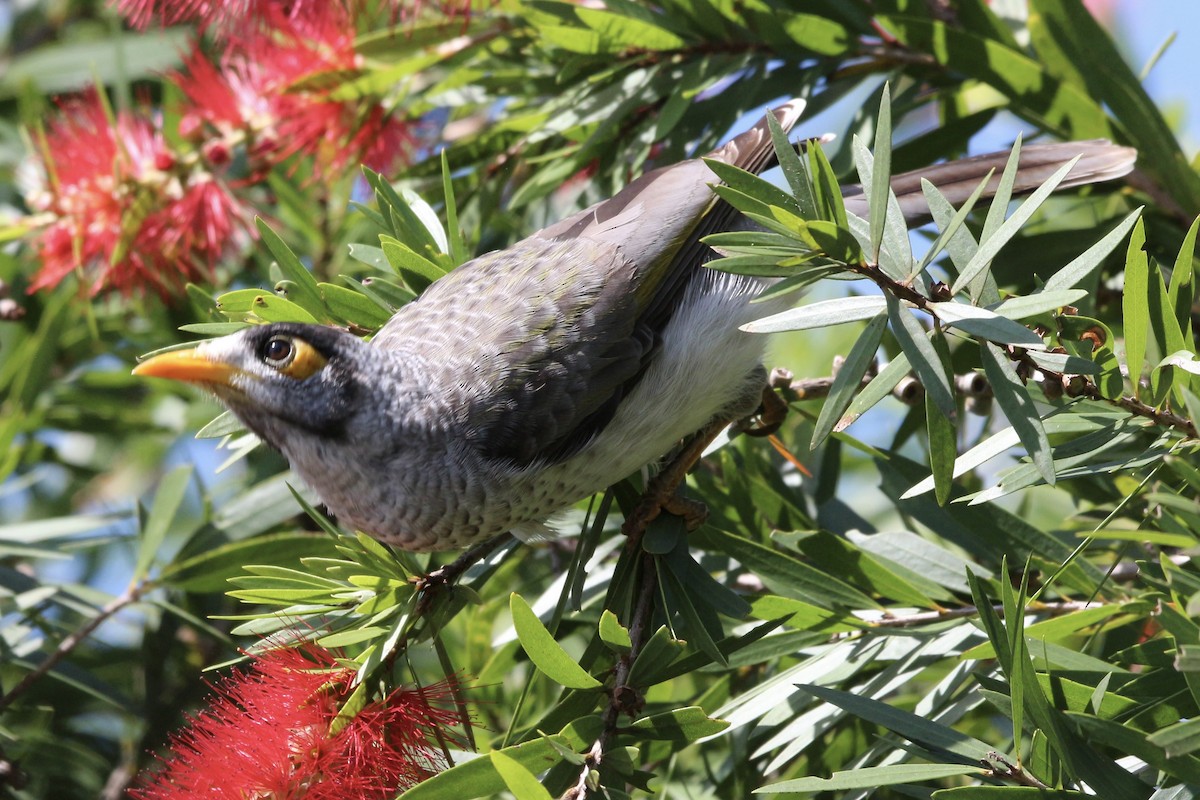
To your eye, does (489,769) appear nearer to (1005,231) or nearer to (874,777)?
(874,777)

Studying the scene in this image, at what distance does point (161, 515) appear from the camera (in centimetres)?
277

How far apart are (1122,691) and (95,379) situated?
318 centimetres

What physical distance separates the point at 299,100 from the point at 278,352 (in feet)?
3.54

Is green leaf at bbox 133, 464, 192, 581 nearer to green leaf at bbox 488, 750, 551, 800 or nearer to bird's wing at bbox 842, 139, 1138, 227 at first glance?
green leaf at bbox 488, 750, 551, 800

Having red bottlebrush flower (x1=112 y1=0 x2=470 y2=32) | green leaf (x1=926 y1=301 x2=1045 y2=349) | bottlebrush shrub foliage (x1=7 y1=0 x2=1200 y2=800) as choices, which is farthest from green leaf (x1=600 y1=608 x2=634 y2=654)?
red bottlebrush flower (x1=112 y1=0 x2=470 y2=32)

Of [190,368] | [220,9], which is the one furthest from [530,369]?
[220,9]

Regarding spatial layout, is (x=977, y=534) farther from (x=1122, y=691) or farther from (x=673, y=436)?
(x=673, y=436)

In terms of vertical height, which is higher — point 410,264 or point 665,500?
point 410,264

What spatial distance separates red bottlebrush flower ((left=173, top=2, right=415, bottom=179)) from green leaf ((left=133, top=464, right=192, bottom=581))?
3.08 ft

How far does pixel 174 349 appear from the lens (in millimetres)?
2424

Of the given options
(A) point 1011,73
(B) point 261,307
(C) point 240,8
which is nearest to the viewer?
(B) point 261,307

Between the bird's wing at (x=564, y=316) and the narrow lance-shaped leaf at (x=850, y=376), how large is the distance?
0.89 metres

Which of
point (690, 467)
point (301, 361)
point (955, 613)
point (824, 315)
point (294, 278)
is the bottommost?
point (955, 613)

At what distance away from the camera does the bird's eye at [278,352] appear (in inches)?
88.8
